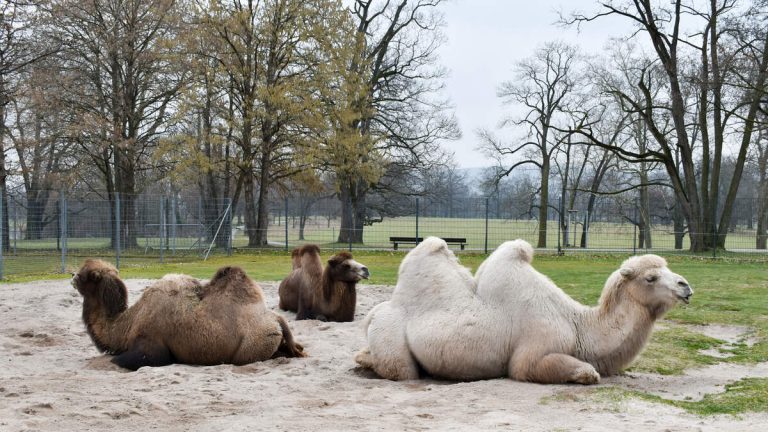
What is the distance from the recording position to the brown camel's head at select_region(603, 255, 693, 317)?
675 centimetres

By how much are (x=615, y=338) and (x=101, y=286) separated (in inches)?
214

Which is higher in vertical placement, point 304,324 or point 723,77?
point 723,77

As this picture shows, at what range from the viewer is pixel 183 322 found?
311 inches

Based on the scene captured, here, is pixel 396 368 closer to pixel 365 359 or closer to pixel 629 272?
pixel 365 359

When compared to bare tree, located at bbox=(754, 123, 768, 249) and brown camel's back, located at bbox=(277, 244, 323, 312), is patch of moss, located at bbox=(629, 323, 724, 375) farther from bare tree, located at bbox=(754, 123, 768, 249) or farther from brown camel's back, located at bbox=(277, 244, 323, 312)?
bare tree, located at bbox=(754, 123, 768, 249)

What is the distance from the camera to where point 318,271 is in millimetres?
12117

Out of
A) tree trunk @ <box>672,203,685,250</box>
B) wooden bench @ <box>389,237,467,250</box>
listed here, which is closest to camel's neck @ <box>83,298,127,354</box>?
wooden bench @ <box>389,237,467,250</box>

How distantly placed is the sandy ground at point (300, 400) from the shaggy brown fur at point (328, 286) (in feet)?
8.00

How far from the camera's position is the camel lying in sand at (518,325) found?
6742mm

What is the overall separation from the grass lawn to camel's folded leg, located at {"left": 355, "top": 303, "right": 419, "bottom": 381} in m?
2.15

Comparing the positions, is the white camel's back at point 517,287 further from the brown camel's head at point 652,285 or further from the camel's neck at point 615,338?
the brown camel's head at point 652,285

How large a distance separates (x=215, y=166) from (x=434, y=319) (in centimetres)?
2427

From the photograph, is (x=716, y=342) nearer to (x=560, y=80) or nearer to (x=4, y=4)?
(x=4, y=4)

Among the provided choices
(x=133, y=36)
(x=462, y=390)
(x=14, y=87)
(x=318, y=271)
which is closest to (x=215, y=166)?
(x=133, y=36)
